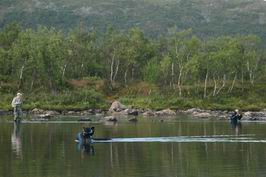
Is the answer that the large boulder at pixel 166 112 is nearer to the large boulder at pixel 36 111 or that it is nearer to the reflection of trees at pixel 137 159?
the large boulder at pixel 36 111

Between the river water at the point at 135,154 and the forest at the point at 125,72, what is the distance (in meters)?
47.2

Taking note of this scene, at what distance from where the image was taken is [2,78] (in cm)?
11950

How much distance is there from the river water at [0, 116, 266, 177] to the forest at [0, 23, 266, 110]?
1859 inches

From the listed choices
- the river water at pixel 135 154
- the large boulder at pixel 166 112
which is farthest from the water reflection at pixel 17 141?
the large boulder at pixel 166 112

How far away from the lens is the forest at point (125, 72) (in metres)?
111

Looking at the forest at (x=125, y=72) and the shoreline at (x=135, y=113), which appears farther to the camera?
the forest at (x=125, y=72)

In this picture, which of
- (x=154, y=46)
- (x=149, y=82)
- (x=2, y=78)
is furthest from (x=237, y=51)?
(x=2, y=78)

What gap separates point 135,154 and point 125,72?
98.8 metres

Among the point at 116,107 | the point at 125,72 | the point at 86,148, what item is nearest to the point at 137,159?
the point at 86,148

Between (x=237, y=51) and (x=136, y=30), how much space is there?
87.0ft

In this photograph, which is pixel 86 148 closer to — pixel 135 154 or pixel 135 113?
pixel 135 154

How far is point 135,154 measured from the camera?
37969 millimetres

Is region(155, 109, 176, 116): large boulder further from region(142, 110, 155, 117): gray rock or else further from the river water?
the river water

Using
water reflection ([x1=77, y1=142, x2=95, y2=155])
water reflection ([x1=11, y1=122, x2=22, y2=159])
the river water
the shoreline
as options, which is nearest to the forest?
the shoreline
